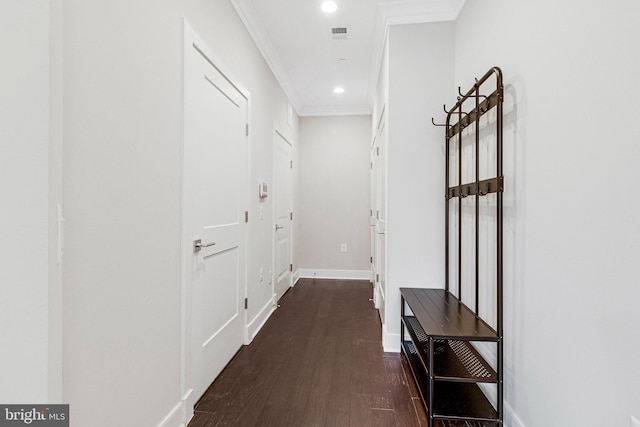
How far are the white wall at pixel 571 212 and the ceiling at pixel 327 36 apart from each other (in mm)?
945

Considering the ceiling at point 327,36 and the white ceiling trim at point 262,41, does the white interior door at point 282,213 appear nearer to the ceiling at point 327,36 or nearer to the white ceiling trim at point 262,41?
the white ceiling trim at point 262,41

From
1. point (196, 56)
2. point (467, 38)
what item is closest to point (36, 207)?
point (196, 56)

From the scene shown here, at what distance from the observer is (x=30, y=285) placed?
2.44ft

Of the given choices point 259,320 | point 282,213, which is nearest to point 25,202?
point 259,320

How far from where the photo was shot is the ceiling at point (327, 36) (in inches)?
94.4

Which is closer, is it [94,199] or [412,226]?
[94,199]

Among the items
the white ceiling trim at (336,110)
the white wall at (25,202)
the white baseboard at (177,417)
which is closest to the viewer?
the white wall at (25,202)

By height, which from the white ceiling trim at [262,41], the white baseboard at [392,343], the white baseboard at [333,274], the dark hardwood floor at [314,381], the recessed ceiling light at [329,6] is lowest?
the dark hardwood floor at [314,381]

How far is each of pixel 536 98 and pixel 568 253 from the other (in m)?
0.66

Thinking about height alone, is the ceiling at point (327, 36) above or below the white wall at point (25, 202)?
above

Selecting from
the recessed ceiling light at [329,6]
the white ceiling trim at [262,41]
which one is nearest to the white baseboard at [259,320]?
the white ceiling trim at [262,41]

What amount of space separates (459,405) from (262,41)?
310 centimetres

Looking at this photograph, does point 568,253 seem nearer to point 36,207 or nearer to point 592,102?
point 592,102

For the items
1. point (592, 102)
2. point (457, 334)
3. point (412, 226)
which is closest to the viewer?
point (592, 102)
